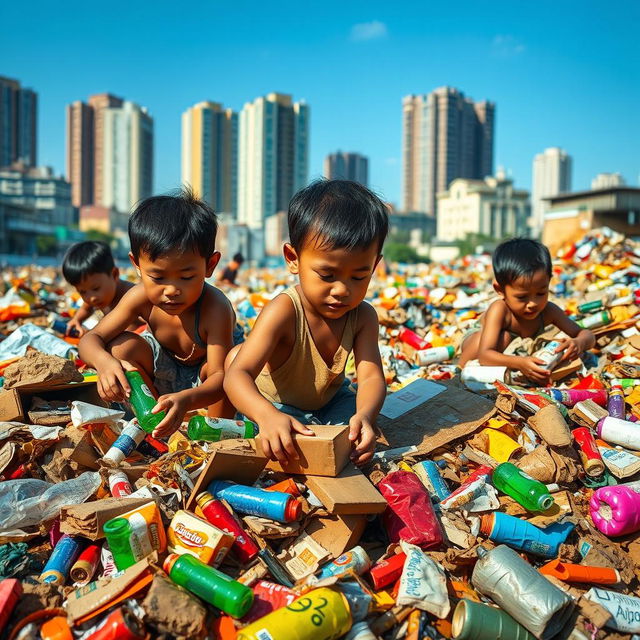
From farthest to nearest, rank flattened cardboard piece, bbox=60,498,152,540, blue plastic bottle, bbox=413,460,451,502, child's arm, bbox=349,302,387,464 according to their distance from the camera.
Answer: blue plastic bottle, bbox=413,460,451,502, child's arm, bbox=349,302,387,464, flattened cardboard piece, bbox=60,498,152,540

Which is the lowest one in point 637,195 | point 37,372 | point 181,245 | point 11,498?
point 11,498

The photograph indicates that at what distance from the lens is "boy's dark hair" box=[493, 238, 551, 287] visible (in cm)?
423

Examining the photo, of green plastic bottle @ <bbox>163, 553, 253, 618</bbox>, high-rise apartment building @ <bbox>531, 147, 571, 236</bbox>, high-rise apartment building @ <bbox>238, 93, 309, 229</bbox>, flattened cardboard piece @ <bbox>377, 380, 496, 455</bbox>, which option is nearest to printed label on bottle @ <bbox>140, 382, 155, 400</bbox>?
green plastic bottle @ <bbox>163, 553, 253, 618</bbox>

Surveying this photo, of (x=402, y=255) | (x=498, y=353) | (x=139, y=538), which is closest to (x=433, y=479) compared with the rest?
(x=139, y=538)

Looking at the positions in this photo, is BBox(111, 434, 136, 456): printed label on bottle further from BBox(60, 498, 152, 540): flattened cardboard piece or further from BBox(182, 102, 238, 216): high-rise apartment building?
BBox(182, 102, 238, 216): high-rise apartment building

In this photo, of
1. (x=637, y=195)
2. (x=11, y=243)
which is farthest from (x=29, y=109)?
(x=637, y=195)

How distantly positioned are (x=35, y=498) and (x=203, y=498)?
680 mm

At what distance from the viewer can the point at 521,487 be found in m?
2.51

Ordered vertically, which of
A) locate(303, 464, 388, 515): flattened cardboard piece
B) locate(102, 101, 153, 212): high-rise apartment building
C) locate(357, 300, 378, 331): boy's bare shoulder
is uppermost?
locate(102, 101, 153, 212): high-rise apartment building

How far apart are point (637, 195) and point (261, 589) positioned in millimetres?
28426

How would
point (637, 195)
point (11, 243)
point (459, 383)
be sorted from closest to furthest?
1. point (459, 383)
2. point (637, 195)
3. point (11, 243)

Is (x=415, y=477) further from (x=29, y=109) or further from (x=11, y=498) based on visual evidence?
(x=29, y=109)

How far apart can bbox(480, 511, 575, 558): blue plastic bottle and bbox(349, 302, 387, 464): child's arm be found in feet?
1.77

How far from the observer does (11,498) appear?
2324mm
